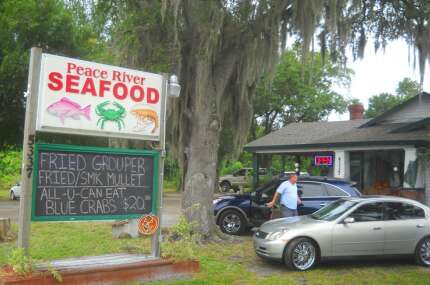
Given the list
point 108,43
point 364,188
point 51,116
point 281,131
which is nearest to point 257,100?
point 281,131

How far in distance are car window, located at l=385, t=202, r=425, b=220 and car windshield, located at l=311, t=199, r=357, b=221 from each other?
2.41 ft

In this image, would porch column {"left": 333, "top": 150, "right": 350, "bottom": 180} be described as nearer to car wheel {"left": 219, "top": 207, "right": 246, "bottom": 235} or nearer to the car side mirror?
car wheel {"left": 219, "top": 207, "right": 246, "bottom": 235}

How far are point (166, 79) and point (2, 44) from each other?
64.0ft

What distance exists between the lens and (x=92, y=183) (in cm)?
804

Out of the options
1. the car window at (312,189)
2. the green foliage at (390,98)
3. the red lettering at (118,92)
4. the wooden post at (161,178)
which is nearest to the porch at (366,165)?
the car window at (312,189)

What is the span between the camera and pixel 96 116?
803 centimetres

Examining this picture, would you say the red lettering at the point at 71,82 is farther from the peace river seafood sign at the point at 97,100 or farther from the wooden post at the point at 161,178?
the wooden post at the point at 161,178

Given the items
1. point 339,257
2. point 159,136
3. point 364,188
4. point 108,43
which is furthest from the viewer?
point 364,188

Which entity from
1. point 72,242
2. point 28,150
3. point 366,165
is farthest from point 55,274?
point 366,165

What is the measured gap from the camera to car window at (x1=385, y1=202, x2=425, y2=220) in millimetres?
10471

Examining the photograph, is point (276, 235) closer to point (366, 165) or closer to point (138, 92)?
point (138, 92)

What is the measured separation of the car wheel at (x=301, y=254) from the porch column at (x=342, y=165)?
11.3m

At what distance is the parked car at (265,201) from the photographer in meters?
13.3

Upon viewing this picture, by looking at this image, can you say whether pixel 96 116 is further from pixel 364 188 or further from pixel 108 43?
pixel 364 188
